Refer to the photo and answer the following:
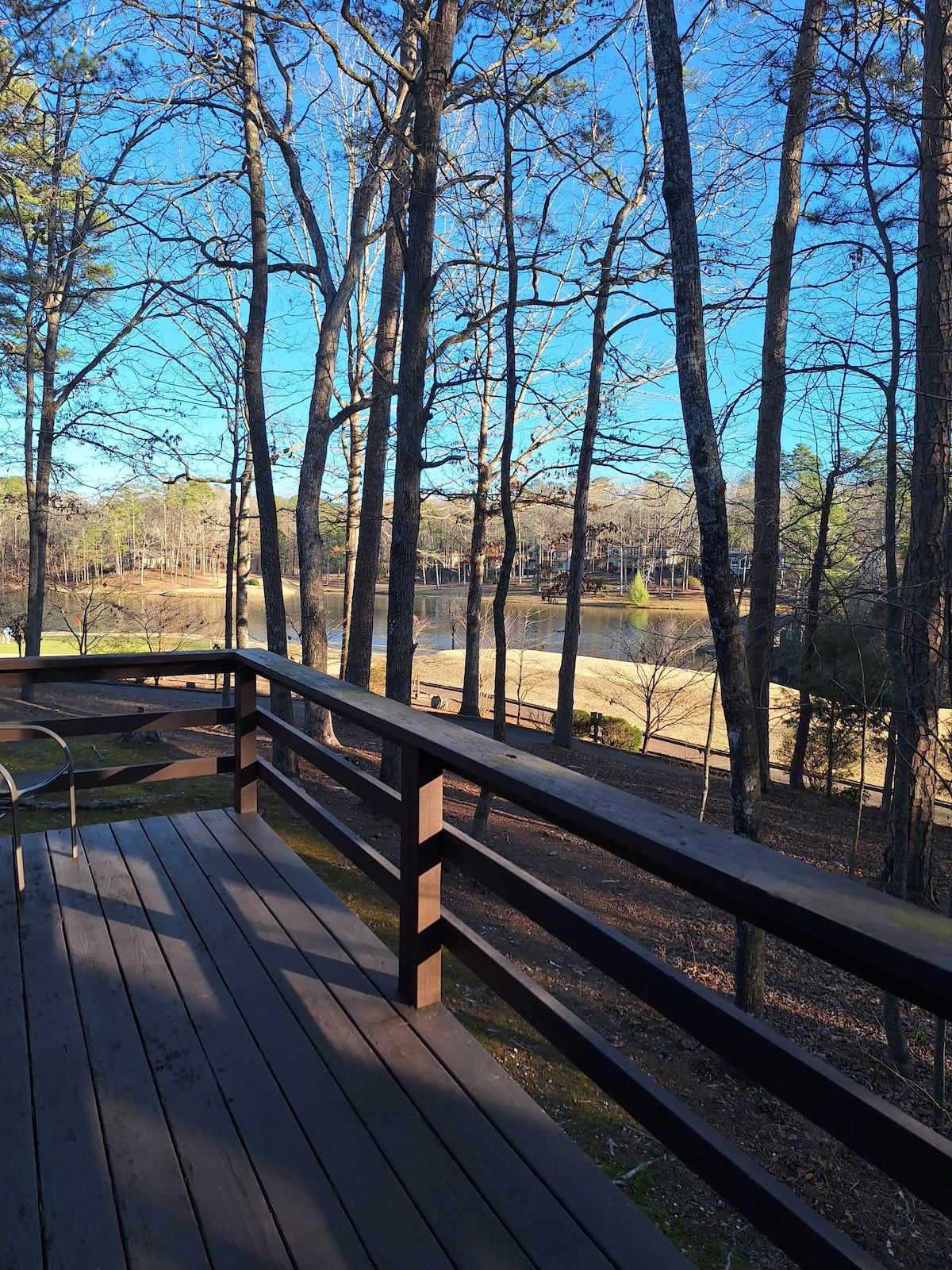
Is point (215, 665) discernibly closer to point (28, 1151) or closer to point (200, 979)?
point (200, 979)

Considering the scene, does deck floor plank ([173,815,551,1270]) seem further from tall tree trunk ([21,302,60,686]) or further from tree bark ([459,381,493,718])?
tall tree trunk ([21,302,60,686])

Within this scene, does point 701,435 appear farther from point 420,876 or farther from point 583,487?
point 583,487

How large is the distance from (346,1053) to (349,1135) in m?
0.26

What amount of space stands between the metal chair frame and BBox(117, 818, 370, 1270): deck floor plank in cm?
48

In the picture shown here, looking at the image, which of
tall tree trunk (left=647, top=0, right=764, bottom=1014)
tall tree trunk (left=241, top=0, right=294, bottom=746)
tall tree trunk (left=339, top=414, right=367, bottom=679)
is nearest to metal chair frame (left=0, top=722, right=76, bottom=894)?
tall tree trunk (left=647, top=0, right=764, bottom=1014)

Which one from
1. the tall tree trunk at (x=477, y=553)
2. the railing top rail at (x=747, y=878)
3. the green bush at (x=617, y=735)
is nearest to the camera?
the railing top rail at (x=747, y=878)

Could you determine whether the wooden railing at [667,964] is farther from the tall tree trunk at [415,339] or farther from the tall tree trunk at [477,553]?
the tall tree trunk at [477,553]

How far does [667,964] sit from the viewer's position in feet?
3.62

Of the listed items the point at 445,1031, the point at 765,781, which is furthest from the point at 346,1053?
the point at 765,781

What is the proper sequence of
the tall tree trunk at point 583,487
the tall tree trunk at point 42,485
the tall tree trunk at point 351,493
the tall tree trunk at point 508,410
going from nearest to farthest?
the tall tree trunk at point 508,410 → the tall tree trunk at point 583,487 → the tall tree trunk at point 42,485 → the tall tree trunk at point 351,493

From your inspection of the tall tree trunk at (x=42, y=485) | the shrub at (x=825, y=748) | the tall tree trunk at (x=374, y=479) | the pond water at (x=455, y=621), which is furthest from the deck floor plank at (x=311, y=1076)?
the pond water at (x=455, y=621)

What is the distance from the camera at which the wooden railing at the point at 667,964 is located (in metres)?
0.87

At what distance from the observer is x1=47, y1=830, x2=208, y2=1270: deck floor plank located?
50.4 inches

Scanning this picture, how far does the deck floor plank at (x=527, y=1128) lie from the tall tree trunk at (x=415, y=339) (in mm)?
4655
